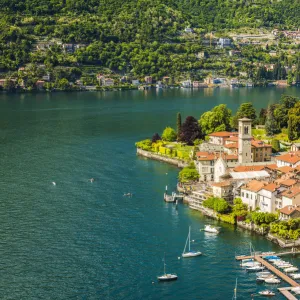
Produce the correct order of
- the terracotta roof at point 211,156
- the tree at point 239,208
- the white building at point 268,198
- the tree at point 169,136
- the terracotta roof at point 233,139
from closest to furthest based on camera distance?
the white building at point 268,198 < the tree at point 239,208 < the terracotta roof at point 211,156 < the terracotta roof at point 233,139 < the tree at point 169,136

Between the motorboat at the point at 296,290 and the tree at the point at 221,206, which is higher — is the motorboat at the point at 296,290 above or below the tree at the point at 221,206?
below

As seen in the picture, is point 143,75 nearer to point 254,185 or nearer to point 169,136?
point 169,136

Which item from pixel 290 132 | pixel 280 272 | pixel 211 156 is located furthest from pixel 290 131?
pixel 280 272

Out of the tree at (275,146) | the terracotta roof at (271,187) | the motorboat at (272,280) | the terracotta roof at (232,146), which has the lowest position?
the motorboat at (272,280)

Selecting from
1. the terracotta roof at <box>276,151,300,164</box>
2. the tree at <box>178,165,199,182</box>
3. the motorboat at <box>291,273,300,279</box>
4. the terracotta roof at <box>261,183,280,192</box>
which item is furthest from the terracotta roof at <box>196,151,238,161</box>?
the motorboat at <box>291,273,300,279</box>

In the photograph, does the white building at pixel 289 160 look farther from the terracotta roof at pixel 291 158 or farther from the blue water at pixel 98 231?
the blue water at pixel 98 231

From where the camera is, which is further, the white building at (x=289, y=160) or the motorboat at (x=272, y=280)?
the white building at (x=289, y=160)

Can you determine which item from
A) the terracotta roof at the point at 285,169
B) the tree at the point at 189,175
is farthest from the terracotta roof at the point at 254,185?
the tree at the point at 189,175
